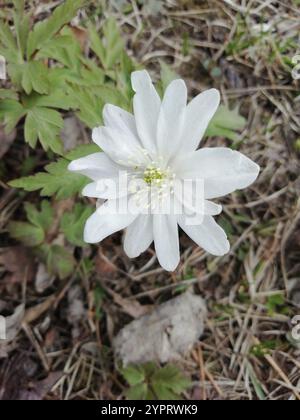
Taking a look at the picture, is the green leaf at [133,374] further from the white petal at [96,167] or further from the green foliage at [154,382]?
the white petal at [96,167]

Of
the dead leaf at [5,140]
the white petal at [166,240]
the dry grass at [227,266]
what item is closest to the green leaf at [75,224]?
the dry grass at [227,266]

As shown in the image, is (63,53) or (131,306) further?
(131,306)

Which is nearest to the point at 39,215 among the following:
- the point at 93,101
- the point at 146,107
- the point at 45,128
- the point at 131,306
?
the point at 45,128

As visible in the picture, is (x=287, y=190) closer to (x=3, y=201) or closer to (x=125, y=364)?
(x=125, y=364)

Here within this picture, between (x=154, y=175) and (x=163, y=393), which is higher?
(x=154, y=175)

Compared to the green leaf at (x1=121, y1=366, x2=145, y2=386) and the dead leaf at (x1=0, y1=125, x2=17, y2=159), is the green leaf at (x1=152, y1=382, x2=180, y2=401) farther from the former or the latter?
the dead leaf at (x1=0, y1=125, x2=17, y2=159)

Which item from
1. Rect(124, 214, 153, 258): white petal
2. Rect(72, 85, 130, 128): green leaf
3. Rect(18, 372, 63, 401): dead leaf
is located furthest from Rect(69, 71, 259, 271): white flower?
Rect(18, 372, 63, 401): dead leaf

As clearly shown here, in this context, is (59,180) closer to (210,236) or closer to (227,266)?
(210,236)
